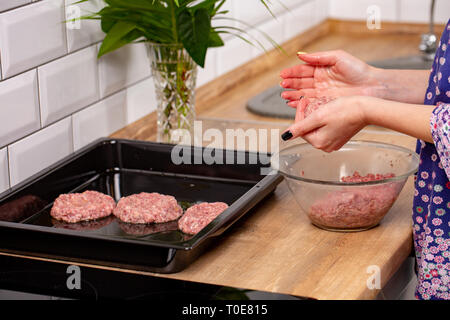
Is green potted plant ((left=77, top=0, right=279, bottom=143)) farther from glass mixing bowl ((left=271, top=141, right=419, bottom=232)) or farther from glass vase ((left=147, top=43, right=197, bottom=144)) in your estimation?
glass mixing bowl ((left=271, top=141, right=419, bottom=232))

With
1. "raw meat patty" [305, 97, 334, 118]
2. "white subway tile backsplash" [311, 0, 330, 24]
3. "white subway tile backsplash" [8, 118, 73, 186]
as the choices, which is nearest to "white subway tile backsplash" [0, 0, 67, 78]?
"white subway tile backsplash" [8, 118, 73, 186]

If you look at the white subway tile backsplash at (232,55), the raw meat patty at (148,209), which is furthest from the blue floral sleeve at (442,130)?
the white subway tile backsplash at (232,55)

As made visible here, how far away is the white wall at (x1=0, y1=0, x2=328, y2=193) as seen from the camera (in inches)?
53.2

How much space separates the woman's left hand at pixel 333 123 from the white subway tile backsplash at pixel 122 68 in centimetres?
56

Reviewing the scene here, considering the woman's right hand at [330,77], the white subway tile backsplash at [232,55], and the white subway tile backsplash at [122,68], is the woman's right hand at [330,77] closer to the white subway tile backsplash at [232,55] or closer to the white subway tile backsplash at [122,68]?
the white subway tile backsplash at [122,68]

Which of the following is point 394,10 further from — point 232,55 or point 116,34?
point 116,34

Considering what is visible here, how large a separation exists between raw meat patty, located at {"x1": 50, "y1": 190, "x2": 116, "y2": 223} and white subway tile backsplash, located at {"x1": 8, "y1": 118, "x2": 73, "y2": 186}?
0.13 m

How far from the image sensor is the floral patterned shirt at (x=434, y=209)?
1210 mm

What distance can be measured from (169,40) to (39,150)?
1.10 feet

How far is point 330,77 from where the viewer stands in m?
1.41

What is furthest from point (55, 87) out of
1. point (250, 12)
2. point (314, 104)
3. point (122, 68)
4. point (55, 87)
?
point (250, 12)

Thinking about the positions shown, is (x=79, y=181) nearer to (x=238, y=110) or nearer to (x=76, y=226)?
(x=76, y=226)

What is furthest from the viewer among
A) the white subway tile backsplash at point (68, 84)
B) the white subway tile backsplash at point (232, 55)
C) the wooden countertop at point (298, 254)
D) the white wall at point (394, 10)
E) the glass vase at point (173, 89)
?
the white wall at point (394, 10)
